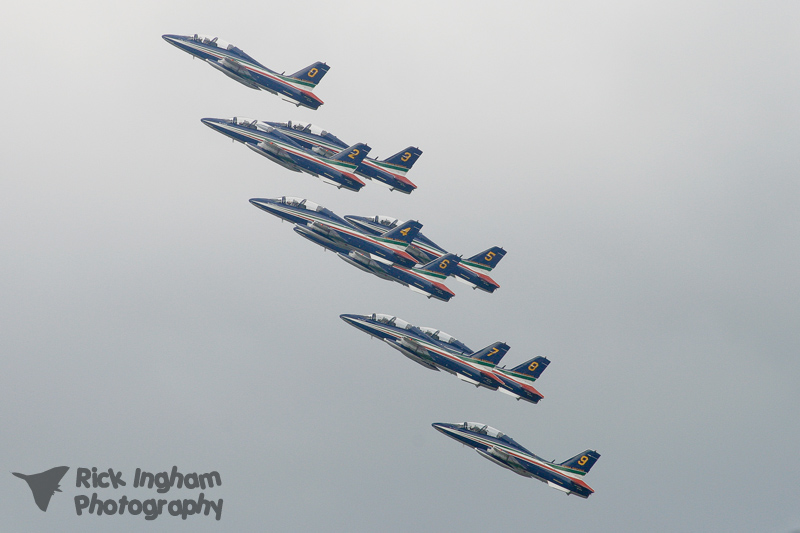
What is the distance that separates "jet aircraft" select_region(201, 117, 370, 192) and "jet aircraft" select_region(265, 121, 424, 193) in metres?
3.15

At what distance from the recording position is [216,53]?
10594 cm

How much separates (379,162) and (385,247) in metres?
12.1

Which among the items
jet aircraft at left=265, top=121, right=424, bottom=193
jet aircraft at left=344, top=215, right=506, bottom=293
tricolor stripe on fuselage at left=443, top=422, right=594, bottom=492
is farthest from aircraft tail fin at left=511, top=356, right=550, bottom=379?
jet aircraft at left=265, top=121, right=424, bottom=193

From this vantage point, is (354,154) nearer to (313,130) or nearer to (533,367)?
(313,130)

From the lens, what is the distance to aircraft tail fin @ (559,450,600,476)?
333 ft

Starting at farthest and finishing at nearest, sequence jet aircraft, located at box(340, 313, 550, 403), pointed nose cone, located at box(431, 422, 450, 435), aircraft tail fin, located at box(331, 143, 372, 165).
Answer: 1. pointed nose cone, located at box(431, 422, 450, 435)
2. aircraft tail fin, located at box(331, 143, 372, 165)
3. jet aircraft, located at box(340, 313, 550, 403)

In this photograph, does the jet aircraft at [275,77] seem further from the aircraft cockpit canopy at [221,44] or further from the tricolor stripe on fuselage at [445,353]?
the tricolor stripe on fuselage at [445,353]

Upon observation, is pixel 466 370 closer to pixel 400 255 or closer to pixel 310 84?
pixel 400 255

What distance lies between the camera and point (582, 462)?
101688 mm

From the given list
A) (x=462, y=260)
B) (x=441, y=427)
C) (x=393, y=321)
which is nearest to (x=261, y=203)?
(x=393, y=321)

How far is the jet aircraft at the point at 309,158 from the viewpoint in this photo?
10038cm

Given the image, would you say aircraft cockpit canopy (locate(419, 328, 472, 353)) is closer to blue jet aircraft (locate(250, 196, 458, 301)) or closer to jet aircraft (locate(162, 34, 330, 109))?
blue jet aircraft (locate(250, 196, 458, 301))

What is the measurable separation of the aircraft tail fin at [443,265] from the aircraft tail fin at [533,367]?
550 inches

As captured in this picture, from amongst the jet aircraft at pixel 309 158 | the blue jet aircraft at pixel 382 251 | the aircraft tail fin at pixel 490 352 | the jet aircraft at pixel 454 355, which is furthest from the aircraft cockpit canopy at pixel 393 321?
the jet aircraft at pixel 309 158
